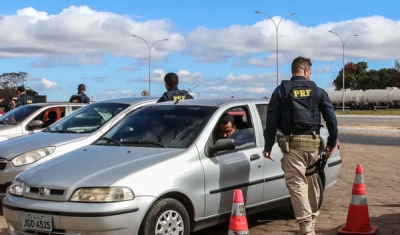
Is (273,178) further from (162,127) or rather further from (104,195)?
(104,195)

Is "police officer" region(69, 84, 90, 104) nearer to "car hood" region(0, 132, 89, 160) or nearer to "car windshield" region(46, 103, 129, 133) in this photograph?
"car windshield" region(46, 103, 129, 133)

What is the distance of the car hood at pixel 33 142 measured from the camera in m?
6.85

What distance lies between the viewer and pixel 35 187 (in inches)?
185

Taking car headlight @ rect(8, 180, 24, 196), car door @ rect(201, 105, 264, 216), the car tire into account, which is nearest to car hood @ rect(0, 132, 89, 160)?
car headlight @ rect(8, 180, 24, 196)

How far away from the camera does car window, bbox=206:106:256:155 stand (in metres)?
5.62

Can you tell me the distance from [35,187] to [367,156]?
35.1ft

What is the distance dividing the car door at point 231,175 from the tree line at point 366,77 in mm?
98769

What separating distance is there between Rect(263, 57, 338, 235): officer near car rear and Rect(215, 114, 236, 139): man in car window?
57 centimetres

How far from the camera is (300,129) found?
518 centimetres

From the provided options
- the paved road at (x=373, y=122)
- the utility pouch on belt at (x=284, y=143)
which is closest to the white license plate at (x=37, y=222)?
the utility pouch on belt at (x=284, y=143)

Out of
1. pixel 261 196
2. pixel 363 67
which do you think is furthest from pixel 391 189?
pixel 363 67

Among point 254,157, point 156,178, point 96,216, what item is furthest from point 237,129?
point 96,216

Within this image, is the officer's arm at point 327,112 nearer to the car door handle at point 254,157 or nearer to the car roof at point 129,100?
the car door handle at point 254,157

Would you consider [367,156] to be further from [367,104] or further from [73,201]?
[367,104]
